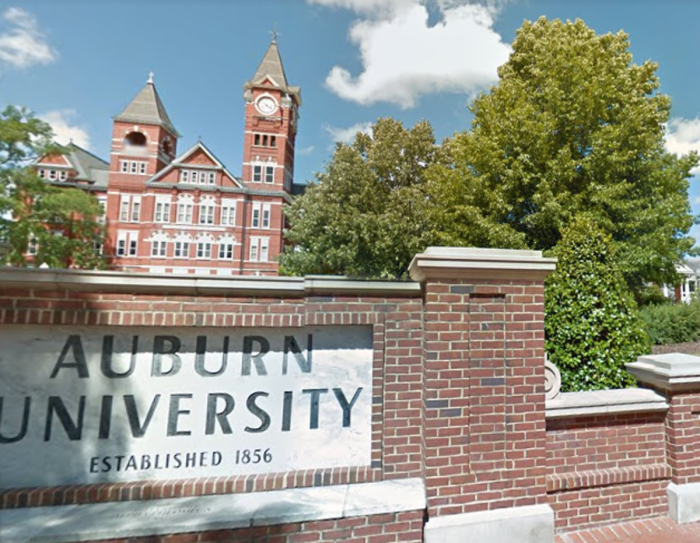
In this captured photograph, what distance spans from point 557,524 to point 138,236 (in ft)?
134

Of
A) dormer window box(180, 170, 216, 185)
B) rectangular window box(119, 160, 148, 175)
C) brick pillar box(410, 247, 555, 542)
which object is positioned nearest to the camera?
brick pillar box(410, 247, 555, 542)

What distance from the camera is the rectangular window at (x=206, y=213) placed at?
35.6 metres

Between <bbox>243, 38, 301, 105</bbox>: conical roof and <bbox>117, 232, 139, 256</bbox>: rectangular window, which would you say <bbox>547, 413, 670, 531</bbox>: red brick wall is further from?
<bbox>243, 38, 301, 105</bbox>: conical roof

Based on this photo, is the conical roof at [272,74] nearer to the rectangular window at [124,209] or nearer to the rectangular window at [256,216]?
the rectangular window at [256,216]

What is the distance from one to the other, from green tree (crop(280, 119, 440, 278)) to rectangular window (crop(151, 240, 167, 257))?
24.0 metres

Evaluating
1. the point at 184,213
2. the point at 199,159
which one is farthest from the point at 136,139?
the point at 184,213

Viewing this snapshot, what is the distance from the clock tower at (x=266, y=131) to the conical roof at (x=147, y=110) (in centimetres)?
1039

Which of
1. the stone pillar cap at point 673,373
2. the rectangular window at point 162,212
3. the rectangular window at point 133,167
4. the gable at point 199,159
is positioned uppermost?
the gable at point 199,159

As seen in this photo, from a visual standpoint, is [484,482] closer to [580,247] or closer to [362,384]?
[362,384]

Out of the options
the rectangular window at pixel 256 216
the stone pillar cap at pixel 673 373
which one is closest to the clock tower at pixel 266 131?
the rectangular window at pixel 256 216

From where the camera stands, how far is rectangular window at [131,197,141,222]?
116ft

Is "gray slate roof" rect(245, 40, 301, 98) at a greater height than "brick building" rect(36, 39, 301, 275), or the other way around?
"gray slate roof" rect(245, 40, 301, 98)

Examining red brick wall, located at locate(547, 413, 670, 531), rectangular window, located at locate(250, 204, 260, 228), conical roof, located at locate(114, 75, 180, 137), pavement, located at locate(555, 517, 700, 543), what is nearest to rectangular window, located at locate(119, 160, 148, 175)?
conical roof, located at locate(114, 75, 180, 137)

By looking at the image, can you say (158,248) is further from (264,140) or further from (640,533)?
(640,533)
